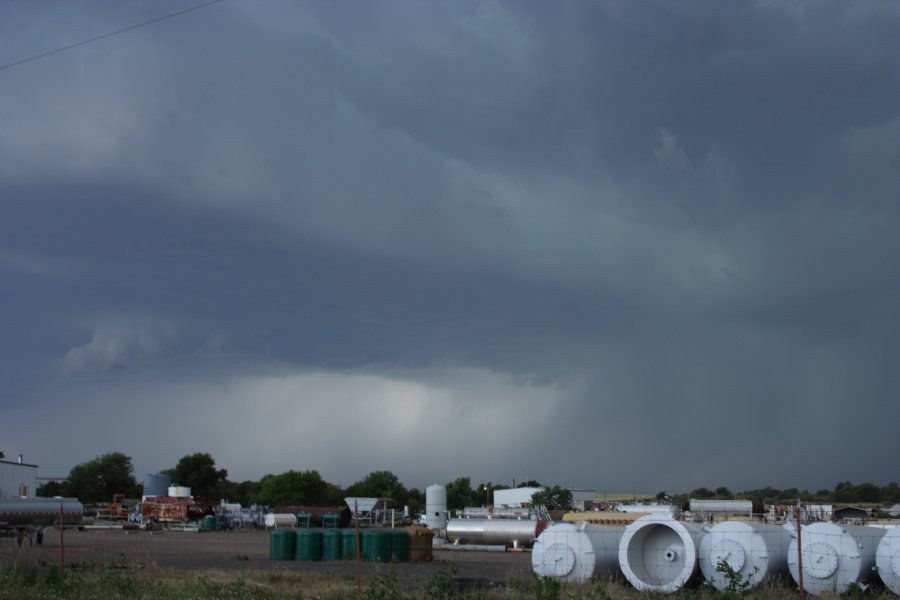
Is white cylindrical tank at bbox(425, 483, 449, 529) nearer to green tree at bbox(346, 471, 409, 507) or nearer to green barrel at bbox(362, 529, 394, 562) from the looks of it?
green barrel at bbox(362, 529, 394, 562)

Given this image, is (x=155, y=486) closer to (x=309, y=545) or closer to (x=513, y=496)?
(x=513, y=496)

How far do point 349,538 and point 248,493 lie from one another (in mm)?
137718

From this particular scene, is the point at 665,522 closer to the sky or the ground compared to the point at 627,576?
closer to the sky

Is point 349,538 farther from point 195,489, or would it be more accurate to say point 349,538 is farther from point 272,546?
point 195,489

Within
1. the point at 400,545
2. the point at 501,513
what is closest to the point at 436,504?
the point at 501,513

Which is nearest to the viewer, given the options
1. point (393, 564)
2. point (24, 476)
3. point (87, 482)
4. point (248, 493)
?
point (393, 564)

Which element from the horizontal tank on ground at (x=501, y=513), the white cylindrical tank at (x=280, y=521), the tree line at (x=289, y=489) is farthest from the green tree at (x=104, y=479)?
the horizontal tank on ground at (x=501, y=513)

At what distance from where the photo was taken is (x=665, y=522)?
79.8 ft

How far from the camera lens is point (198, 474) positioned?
160 metres

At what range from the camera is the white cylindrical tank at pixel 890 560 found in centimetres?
Result: 2207

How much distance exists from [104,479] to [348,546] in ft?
428

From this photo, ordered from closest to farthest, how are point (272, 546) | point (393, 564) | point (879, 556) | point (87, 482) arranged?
point (879, 556) → point (393, 564) → point (272, 546) → point (87, 482)

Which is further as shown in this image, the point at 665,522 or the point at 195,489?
the point at 195,489

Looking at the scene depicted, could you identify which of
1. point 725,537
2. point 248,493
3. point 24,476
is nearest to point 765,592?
point 725,537
